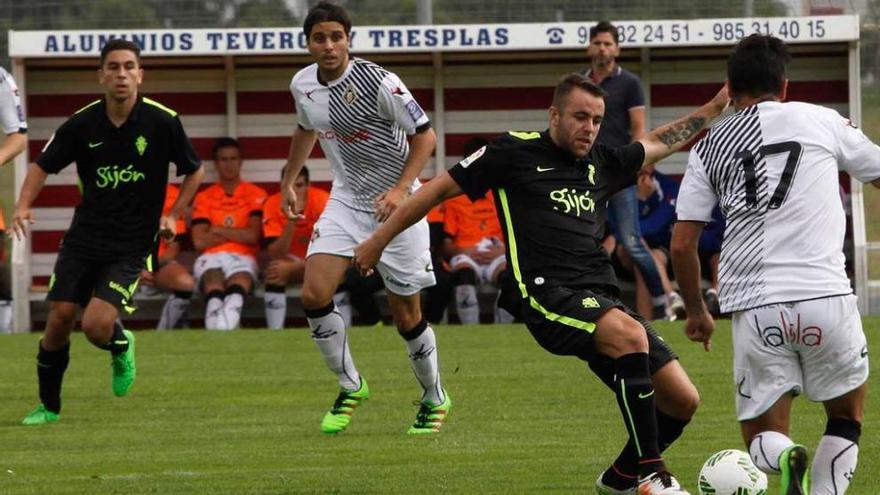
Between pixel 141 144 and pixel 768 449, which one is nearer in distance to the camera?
pixel 768 449

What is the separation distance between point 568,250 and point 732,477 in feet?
4.11

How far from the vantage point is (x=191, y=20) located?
58.3 feet

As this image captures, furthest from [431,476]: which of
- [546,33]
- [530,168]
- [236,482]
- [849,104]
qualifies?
[849,104]

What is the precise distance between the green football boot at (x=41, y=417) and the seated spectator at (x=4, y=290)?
6624mm

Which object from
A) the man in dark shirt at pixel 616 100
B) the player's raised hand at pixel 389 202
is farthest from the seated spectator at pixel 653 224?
the player's raised hand at pixel 389 202

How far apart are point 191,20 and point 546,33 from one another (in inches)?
141

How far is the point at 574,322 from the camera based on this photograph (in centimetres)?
705

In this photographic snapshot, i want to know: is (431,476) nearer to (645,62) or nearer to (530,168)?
(530,168)

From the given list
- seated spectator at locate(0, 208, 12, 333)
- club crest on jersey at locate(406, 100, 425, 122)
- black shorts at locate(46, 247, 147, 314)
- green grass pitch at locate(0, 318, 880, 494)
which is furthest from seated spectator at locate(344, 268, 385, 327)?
club crest on jersey at locate(406, 100, 425, 122)

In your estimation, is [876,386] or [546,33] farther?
[546,33]

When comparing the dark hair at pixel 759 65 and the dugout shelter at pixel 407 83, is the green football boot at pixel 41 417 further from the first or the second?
the dugout shelter at pixel 407 83

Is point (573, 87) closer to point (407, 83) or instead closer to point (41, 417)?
point (41, 417)

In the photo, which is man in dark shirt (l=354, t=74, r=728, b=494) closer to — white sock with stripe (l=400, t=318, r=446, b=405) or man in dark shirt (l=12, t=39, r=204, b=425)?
white sock with stripe (l=400, t=318, r=446, b=405)

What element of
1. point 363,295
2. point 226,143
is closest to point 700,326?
point 363,295
